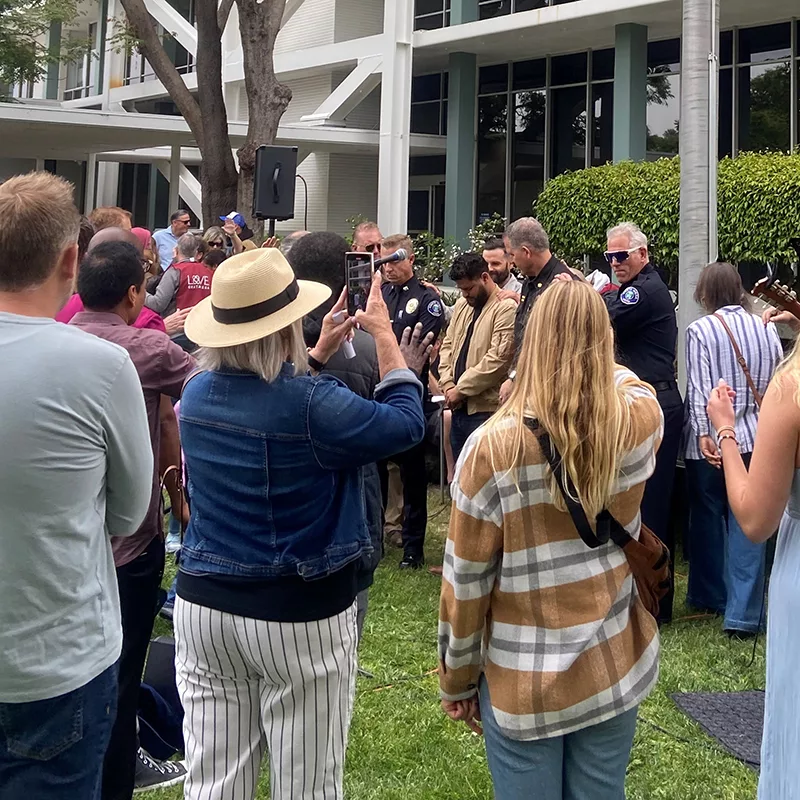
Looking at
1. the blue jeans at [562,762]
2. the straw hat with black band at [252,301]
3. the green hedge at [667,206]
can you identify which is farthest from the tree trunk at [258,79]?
the blue jeans at [562,762]

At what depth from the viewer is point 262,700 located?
2.97 metres

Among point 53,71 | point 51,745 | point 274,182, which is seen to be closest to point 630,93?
point 274,182

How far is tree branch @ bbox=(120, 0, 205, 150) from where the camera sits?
1716 cm

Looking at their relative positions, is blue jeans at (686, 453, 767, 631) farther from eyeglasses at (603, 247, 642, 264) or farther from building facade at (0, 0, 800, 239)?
building facade at (0, 0, 800, 239)

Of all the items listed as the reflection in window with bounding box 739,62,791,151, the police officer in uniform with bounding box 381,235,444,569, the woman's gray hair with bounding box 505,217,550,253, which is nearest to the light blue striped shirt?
the woman's gray hair with bounding box 505,217,550,253

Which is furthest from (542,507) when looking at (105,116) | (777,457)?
(105,116)

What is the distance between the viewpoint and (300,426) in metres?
2.81

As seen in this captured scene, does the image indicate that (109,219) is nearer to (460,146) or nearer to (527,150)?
(460,146)

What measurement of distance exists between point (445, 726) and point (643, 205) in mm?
12417

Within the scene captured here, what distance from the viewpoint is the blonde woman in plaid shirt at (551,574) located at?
2676 mm

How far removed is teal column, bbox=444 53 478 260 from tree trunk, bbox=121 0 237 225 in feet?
20.5

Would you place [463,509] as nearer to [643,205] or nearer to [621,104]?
[643,205]

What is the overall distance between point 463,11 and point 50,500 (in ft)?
67.7

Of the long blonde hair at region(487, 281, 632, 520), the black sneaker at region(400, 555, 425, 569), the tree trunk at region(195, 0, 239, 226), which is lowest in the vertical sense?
the black sneaker at region(400, 555, 425, 569)
